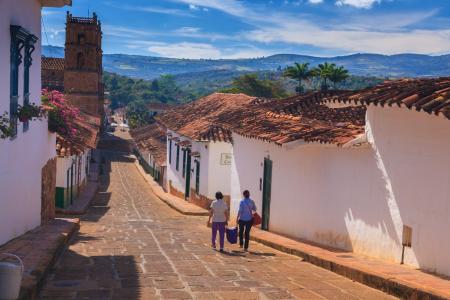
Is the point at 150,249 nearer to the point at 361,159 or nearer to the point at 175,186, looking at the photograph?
the point at 361,159

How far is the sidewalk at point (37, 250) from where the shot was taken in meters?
6.61

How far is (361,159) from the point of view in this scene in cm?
1032

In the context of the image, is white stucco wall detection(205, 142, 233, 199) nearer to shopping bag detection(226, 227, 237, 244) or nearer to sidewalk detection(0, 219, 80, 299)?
sidewalk detection(0, 219, 80, 299)

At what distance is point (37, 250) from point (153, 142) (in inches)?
1338

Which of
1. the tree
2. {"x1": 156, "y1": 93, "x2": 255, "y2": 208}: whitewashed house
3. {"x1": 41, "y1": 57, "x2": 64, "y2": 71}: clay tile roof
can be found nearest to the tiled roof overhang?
{"x1": 41, "y1": 57, "x2": 64, "y2": 71}: clay tile roof

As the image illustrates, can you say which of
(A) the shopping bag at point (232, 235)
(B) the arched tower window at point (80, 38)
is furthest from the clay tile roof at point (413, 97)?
(B) the arched tower window at point (80, 38)

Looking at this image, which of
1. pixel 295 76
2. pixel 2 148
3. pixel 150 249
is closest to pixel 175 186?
pixel 150 249

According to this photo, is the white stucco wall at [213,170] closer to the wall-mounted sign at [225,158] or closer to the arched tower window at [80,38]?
the wall-mounted sign at [225,158]

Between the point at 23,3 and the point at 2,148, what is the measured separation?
9.08 ft

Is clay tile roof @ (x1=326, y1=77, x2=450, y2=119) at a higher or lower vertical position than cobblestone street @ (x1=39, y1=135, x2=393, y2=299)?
higher

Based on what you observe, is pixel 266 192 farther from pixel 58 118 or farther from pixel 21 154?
pixel 21 154

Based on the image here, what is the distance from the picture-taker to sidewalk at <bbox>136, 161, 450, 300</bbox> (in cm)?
703

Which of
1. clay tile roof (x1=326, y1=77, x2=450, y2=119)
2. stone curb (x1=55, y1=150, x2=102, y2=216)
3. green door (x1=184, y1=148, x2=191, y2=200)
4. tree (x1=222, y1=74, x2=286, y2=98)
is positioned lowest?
stone curb (x1=55, y1=150, x2=102, y2=216)

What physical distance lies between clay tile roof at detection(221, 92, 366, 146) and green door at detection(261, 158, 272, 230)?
93cm
